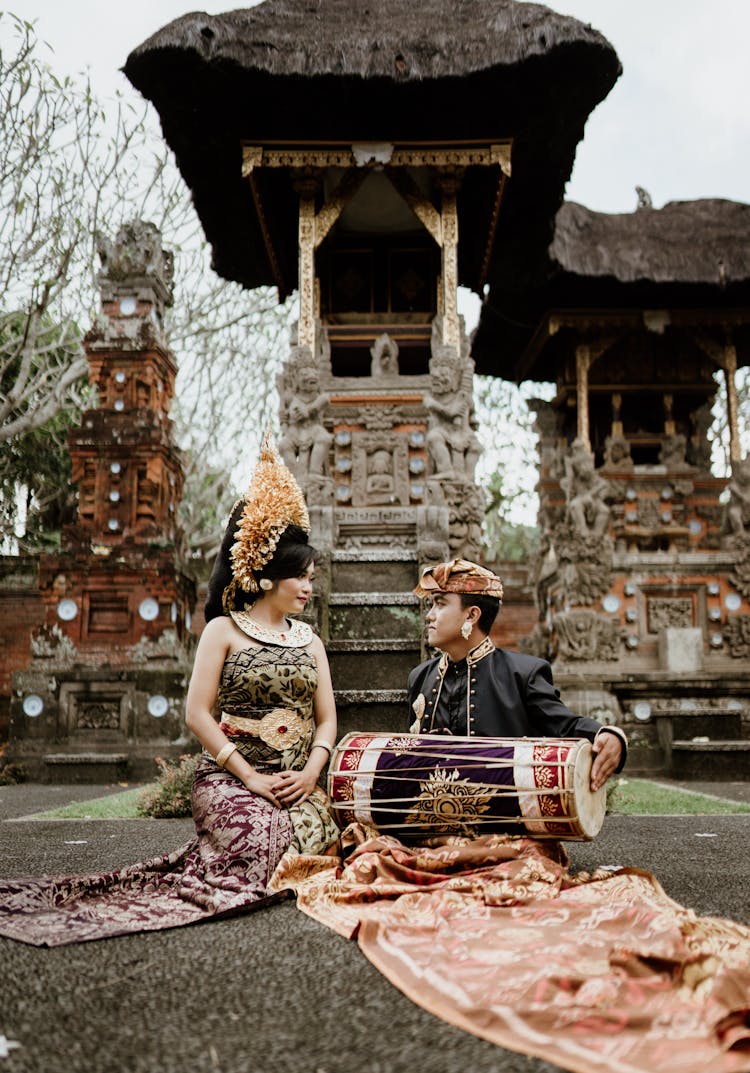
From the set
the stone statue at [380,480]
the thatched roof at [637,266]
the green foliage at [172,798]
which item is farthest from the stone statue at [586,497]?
the green foliage at [172,798]

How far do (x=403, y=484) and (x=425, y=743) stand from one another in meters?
6.55

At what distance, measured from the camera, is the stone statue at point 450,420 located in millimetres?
7828

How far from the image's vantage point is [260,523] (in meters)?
3.22

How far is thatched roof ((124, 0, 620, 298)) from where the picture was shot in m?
8.42

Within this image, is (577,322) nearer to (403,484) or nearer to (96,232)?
(403,484)

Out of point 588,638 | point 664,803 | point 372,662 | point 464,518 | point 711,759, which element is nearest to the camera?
point 664,803

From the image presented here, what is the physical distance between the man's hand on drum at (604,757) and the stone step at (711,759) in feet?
16.9

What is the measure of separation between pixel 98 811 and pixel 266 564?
3.31 meters

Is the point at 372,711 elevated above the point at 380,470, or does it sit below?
below

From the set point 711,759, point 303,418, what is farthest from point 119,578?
point 711,759

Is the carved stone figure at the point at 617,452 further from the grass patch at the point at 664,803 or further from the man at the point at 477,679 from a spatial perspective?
the man at the point at 477,679

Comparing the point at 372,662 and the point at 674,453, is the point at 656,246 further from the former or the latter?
the point at 372,662

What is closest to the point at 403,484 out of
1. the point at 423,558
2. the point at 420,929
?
the point at 423,558

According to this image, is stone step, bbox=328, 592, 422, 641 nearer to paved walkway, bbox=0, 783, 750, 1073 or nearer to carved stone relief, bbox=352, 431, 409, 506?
carved stone relief, bbox=352, 431, 409, 506
